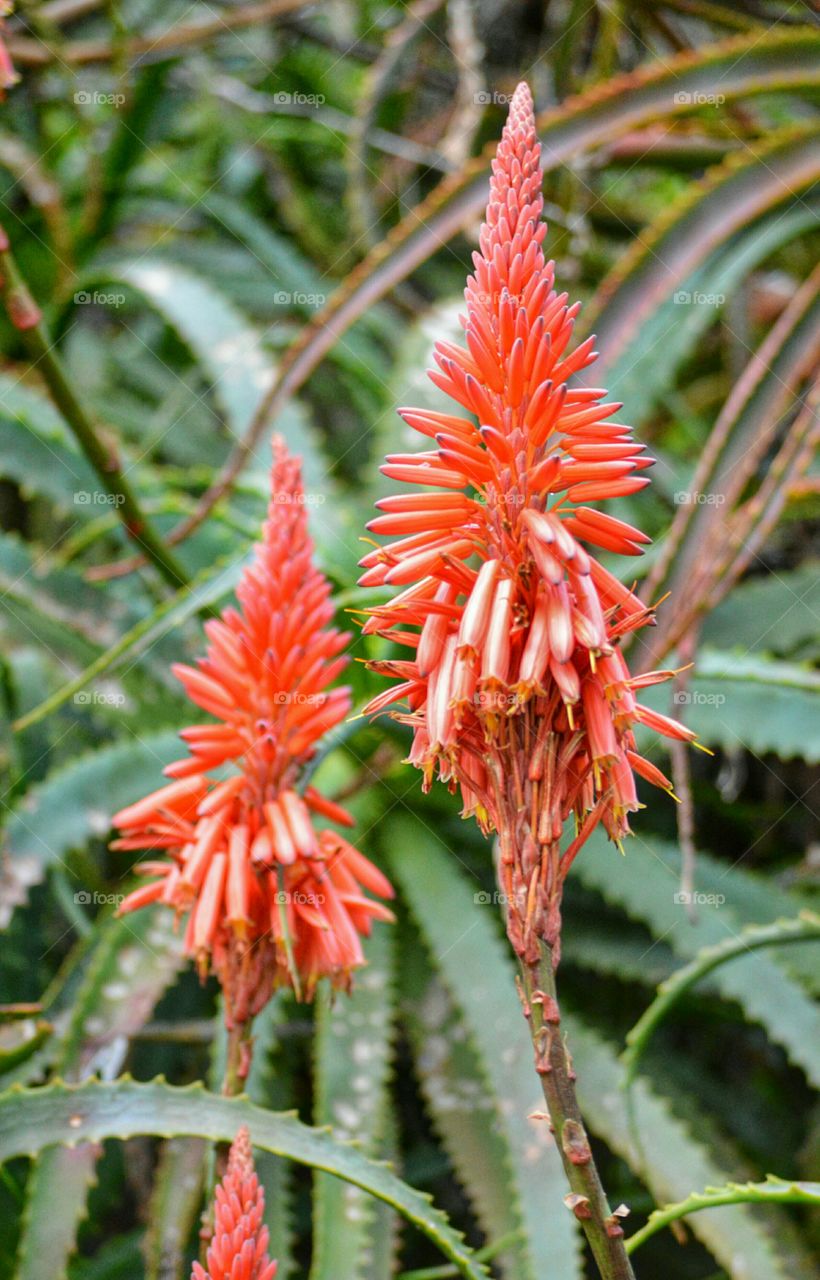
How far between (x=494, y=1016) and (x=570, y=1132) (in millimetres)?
632

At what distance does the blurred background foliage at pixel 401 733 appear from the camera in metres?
1.13

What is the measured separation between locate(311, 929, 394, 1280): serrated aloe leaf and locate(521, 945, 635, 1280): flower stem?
437 millimetres

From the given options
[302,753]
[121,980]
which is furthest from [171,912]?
[302,753]

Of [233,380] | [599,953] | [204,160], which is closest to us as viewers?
[599,953]

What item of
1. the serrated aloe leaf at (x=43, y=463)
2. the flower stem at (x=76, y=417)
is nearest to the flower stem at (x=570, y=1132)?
the flower stem at (x=76, y=417)

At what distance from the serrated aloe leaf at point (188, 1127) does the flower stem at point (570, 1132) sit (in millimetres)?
171

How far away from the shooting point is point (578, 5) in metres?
2.10

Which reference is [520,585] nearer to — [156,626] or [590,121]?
[156,626]

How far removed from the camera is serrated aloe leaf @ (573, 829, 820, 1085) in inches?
48.3

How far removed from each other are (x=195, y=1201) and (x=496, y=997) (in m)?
0.38

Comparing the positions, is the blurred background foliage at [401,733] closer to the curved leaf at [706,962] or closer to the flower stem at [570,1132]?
the curved leaf at [706,962]

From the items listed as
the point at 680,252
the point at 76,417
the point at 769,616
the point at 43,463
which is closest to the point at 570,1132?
the point at 76,417

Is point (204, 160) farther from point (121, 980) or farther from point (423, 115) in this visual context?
point (121, 980)

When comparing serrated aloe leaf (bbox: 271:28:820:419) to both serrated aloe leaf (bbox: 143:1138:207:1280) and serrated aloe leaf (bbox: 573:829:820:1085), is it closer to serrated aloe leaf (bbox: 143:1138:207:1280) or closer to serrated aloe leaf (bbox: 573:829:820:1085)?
serrated aloe leaf (bbox: 573:829:820:1085)
